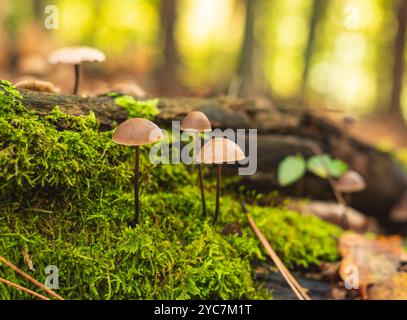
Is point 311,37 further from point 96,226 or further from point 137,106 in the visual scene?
point 96,226

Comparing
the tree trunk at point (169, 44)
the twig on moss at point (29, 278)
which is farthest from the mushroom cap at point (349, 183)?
the tree trunk at point (169, 44)

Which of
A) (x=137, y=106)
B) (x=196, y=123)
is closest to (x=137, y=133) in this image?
(x=196, y=123)

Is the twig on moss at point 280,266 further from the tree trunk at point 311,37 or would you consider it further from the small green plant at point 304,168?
the tree trunk at point 311,37

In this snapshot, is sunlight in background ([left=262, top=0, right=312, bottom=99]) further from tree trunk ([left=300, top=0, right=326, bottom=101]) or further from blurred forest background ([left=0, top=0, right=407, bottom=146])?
tree trunk ([left=300, top=0, right=326, bottom=101])

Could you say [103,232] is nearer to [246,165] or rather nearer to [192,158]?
[192,158]

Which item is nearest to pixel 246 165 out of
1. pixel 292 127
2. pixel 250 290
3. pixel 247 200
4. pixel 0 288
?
pixel 247 200

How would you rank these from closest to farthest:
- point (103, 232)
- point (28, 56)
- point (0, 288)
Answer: point (0, 288)
point (103, 232)
point (28, 56)

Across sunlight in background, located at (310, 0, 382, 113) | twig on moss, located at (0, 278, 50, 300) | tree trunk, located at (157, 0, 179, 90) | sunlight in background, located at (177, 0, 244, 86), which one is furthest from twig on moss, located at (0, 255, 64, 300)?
sunlight in background, located at (177, 0, 244, 86)
